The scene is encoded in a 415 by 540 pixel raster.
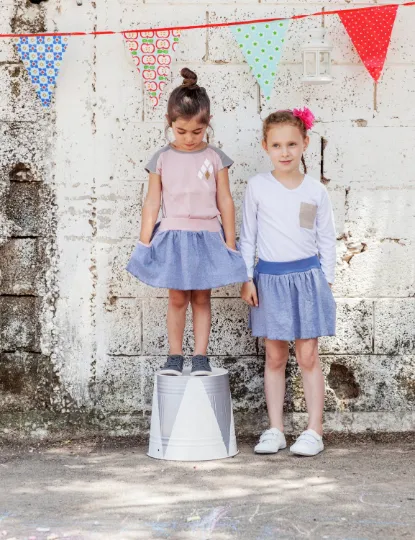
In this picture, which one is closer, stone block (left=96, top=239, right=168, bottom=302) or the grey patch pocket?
the grey patch pocket

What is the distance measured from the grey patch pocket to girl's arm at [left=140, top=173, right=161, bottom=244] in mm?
698

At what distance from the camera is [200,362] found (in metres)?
4.61

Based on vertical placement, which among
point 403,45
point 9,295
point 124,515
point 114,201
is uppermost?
point 403,45

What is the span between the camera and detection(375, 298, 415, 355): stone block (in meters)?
4.96

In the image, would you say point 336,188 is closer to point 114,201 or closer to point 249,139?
point 249,139

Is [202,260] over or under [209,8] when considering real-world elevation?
under

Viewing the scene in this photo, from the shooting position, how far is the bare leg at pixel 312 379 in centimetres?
466

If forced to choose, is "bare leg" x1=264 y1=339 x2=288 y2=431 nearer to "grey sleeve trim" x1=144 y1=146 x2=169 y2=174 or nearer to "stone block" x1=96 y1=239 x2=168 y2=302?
"stone block" x1=96 y1=239 x2=168 y2=302

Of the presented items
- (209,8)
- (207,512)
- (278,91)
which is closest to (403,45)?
(278,91)

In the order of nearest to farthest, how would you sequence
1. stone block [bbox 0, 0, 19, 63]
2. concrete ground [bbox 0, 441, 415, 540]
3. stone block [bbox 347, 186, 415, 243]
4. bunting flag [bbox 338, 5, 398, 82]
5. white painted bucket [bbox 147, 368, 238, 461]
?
1. concrete ground [bbox 0, 441, 415, 540]
2. white painted bucket [bbox 147, 368, 238, 461]
3. bunting flag [bbox 338, 5, 398, 82]
4. stone block [bbox 0, 0, 19, 63]
5. stone block [bbox 347, 186, 415, 243]

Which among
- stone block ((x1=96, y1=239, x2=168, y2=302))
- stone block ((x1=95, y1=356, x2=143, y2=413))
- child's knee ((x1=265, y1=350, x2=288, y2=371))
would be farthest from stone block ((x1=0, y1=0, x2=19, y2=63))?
child's knee ((x1=265, y1=350, x2=288, y2=371))

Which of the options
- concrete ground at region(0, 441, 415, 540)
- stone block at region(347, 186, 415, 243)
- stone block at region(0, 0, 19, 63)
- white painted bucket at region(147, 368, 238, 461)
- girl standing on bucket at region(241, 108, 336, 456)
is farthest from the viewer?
stone block at region(347, 186, 415, 243)

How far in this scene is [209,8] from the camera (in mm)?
4840

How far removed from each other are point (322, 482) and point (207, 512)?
0.67m
